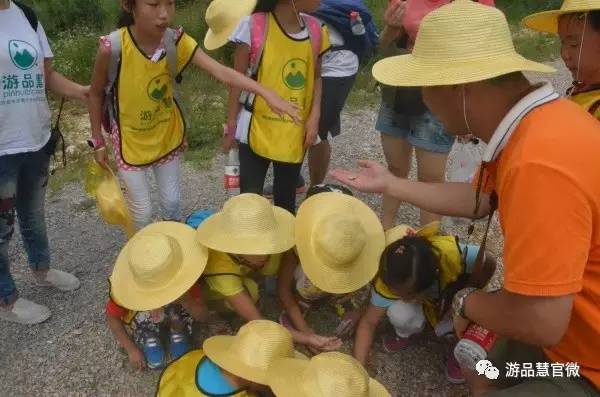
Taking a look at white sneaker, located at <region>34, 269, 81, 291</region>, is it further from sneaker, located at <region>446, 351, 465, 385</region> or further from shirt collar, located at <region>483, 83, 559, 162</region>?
shirt collar, located at <region>483, 83, 559, 162</region>

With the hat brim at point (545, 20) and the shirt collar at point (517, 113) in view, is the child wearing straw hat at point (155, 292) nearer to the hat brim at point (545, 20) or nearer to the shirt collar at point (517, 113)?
the shirt collar at point (517, 113)

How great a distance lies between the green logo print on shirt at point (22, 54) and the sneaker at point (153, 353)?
4.35ft

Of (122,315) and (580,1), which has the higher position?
(580,1)

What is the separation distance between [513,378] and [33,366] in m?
2.12

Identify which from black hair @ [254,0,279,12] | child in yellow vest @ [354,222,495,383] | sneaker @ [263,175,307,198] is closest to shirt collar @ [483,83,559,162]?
child in yellow vest @ [354,222,495,383]

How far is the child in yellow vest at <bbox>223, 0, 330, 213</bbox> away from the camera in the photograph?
113 inches

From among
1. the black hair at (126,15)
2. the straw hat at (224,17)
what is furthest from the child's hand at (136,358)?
the straw hat at (224,17)

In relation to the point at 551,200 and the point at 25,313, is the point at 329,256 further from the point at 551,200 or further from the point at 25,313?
the point at 25,313

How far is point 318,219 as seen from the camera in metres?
2.58

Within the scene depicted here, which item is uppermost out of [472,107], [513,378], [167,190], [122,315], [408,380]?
[472,107]

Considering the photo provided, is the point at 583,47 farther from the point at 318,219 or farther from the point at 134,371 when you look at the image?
the point at 134,371

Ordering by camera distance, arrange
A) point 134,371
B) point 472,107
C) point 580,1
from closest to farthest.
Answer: point 472,107 → point 580,1 → point 134,371

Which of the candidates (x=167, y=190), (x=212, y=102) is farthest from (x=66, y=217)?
(x=212, y=102)

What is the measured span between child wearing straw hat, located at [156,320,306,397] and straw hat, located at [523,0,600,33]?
1.68 m
